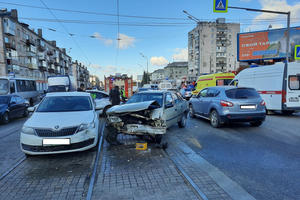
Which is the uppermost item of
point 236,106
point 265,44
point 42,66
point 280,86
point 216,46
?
point 216,46

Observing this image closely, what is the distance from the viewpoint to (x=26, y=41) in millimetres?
41188

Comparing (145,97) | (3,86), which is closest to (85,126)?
(145,97)

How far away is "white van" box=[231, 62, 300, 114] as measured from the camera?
9.03 meters

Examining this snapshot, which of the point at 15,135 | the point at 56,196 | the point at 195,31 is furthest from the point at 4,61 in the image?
the point at 195,31

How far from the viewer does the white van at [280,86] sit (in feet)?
29.6

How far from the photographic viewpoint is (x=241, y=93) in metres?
6.82

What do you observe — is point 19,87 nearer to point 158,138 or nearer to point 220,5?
point 158,138

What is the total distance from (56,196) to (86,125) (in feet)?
5.87

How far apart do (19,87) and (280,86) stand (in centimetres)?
1968

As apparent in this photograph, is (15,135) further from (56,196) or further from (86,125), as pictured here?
(56,196)

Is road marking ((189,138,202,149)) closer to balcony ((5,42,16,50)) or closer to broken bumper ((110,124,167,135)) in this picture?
broken bumper ((110,124,167,135))

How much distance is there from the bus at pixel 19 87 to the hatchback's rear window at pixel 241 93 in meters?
15.5

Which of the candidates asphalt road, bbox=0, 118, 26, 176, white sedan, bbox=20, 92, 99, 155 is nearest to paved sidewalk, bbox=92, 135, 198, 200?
white sedan, bbox=20, 92, 99, 155

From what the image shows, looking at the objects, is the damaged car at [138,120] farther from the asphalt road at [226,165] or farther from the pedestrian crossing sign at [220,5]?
the pedestrian crossing sign at [220,5]
